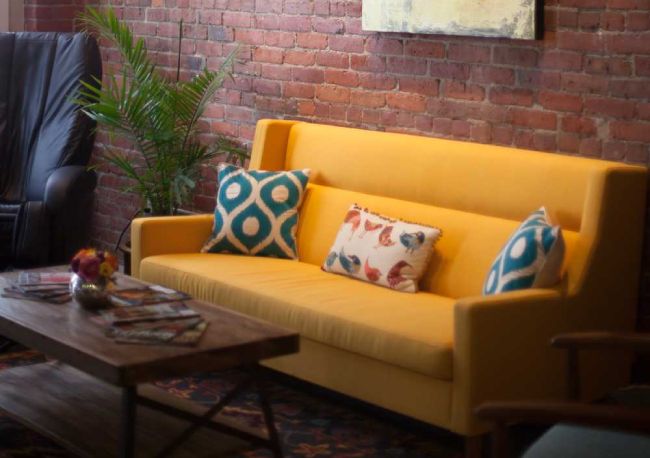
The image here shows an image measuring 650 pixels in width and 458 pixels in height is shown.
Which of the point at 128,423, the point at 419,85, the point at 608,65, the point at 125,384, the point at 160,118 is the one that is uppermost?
the point at 608,65

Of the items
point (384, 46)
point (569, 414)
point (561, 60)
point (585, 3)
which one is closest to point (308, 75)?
point (384, 46)

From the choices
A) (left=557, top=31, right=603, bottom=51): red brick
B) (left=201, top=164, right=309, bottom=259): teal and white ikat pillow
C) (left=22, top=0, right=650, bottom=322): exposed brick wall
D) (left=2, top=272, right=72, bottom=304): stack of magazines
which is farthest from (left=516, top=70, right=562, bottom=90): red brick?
(left=2, top=272, right=72, bottom=304): stack of magazines

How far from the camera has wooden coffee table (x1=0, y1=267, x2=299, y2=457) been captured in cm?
326

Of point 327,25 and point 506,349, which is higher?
point 327,25

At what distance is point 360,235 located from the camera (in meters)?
4.45

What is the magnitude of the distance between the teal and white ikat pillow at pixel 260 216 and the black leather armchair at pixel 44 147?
0.64 meters

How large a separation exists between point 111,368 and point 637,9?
2167 mm

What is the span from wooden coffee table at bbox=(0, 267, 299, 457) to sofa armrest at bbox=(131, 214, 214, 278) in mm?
998

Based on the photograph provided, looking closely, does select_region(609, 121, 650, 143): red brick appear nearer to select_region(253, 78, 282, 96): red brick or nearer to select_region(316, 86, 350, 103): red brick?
select_region(316, 86, 350, 103): red brick

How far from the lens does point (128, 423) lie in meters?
3.22

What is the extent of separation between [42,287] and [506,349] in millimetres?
1535

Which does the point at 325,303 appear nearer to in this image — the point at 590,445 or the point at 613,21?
the point at 613,21

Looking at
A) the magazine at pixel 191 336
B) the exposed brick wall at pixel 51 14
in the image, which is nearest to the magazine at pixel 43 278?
the magazine at pixel 191 336

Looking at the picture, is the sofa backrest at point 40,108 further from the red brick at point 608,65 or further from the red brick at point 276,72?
the red brick at point 608,65
